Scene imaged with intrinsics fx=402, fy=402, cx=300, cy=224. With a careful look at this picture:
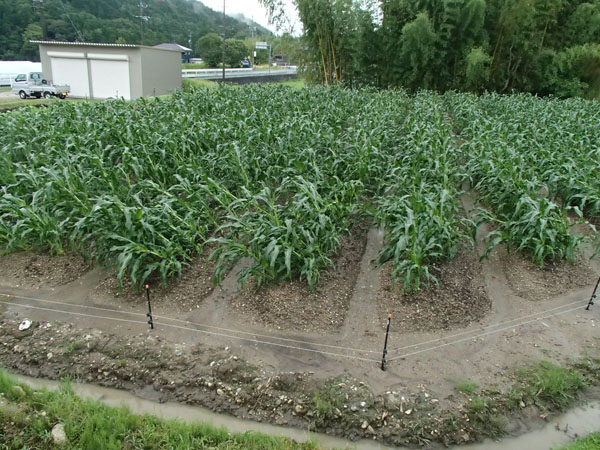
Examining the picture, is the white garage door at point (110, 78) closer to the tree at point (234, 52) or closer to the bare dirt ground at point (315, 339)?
the bare dirt ground at point (315, 339)

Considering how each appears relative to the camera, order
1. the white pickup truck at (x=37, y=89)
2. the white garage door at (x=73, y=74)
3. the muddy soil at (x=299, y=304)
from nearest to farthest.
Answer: the muddy soil at (x=299, y=304) < the white pickup truck at (x=37, y=89) < the white garage door at (x=73, y=74)

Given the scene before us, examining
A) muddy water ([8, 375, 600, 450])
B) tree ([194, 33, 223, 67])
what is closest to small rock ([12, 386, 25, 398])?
muddy water ([8, 375, 600, 450])

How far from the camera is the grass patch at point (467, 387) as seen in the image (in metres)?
2.45

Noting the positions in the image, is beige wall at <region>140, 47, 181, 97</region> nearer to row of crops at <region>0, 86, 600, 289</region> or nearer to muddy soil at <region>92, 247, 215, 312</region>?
row of crops at <region>0, 86, 600, 289</region>

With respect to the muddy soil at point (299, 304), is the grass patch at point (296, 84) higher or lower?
higher

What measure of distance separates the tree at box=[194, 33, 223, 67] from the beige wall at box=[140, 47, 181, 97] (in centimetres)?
2014

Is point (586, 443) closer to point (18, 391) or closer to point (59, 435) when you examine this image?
point (59, 435)

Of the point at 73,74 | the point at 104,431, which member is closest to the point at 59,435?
the point at 104,431

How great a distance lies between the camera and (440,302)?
3213 millimetres

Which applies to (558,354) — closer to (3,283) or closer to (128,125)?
(3,283)

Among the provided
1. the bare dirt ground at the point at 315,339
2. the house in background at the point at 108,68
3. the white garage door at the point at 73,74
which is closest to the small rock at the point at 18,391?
the bare dirt ground at the point at 315,339

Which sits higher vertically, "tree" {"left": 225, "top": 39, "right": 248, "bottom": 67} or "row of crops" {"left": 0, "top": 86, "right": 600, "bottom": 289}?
"tree" {"left": 225, "top": 39, "right": 248, "bottom": 67}

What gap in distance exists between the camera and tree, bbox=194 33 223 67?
1483 inches

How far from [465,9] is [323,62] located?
5051mm
